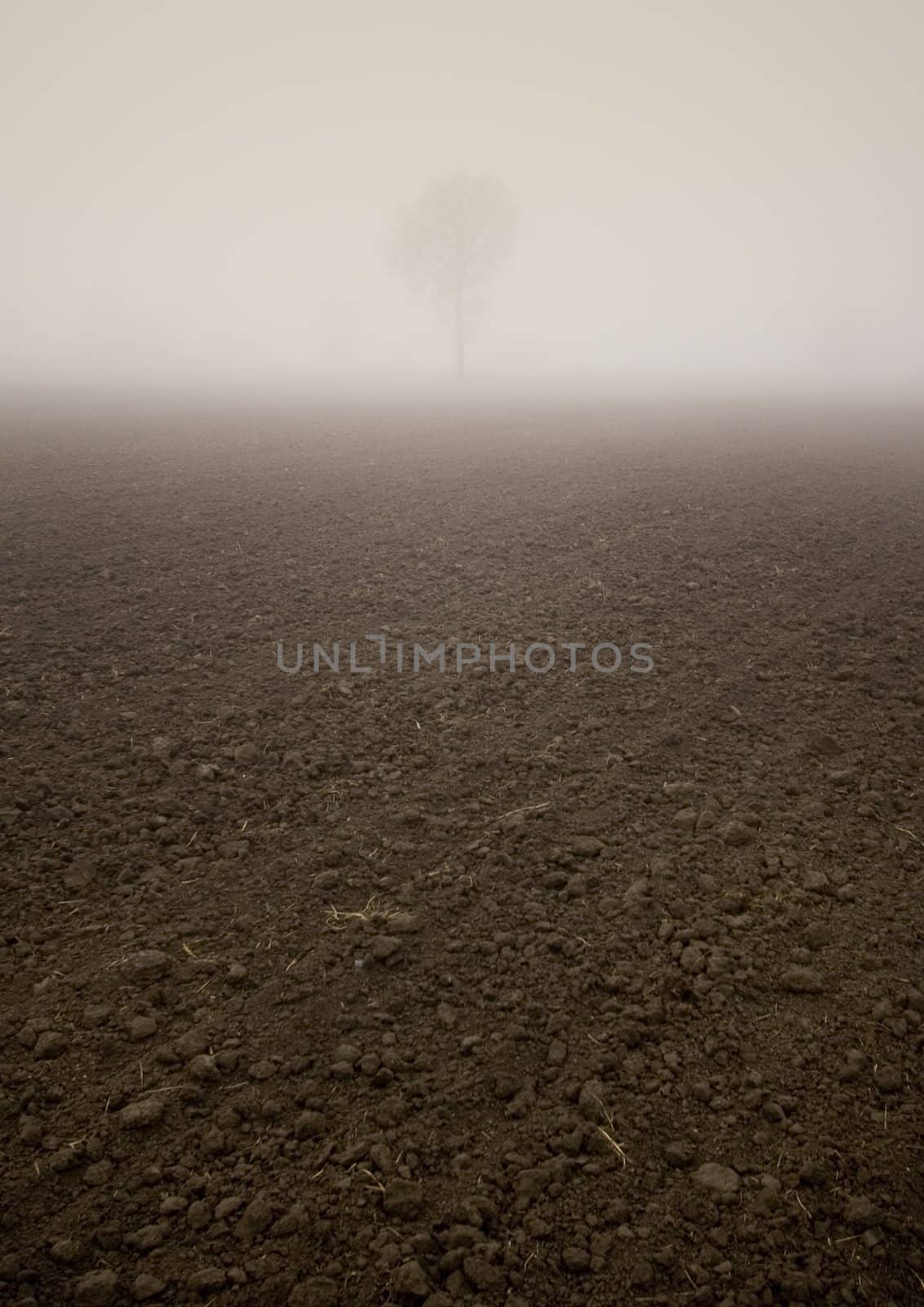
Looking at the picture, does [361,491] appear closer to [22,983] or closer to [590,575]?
[590,575]

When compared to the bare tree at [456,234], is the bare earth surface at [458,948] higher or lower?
lower

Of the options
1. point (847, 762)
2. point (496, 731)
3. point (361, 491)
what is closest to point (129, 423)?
point (361, 491)

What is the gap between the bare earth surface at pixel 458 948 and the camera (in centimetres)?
235

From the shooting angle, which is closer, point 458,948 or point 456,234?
point 458,948

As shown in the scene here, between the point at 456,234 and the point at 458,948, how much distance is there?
5575 cm

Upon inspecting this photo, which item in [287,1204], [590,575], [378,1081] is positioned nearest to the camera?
[287,1204]

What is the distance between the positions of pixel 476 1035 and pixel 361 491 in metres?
11.7

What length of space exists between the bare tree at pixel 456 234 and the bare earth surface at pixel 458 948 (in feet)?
159

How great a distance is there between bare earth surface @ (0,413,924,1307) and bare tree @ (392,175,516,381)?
159ft

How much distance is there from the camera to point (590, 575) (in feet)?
28.3

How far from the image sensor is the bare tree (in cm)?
4903

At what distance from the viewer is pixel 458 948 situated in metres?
3.55

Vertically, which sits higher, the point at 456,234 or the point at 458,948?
the point at 456,234

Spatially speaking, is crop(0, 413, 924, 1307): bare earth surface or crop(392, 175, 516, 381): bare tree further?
crop(392, 175, 516, 381): bare tree
